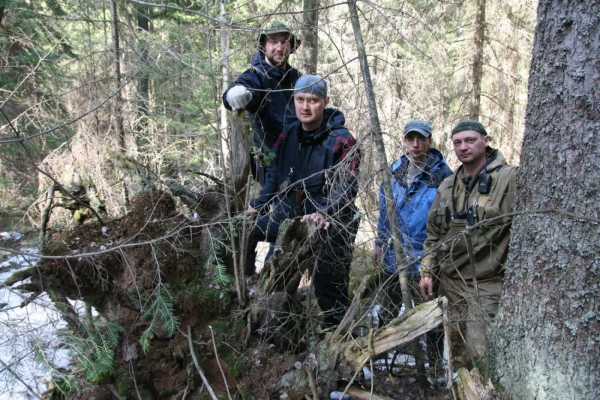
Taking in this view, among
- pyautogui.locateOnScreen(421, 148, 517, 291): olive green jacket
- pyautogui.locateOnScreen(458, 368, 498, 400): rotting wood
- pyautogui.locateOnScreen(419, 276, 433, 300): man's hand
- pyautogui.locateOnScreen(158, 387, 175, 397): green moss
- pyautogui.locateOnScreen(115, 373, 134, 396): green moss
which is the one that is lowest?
pyautogui.locateOnScreen(158, 387, 175, 397): green moss

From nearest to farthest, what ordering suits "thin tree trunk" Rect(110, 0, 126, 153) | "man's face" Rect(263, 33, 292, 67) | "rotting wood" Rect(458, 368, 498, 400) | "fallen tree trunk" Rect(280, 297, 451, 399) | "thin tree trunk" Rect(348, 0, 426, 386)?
"rotting wood" Rect(458, 368, 498, 400) → "fallen tree trunk" Rect(280, 297, 451, 399) → "thin tree trunk" Rect(348, 0, 426, 386) → "man's face" Rect(263, 33, 292, 67) → "thin tree trunk" Rect(110, 0, 126, 153)

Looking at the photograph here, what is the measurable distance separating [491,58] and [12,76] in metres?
10.8

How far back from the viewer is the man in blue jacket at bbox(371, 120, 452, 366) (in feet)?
11.1

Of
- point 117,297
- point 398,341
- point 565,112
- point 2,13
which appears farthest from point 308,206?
point 2,13

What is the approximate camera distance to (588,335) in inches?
93.0

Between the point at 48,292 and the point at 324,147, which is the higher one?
the point at 324,147

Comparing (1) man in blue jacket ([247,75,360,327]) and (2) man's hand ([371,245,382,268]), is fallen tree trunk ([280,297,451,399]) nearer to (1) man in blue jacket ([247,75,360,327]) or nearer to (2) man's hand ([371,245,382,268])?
(1) man in blue jacket ([247,75,360,327])

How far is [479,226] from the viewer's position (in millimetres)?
2928

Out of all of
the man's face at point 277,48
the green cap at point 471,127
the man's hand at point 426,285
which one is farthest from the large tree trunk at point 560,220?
the man's face at point 277,48

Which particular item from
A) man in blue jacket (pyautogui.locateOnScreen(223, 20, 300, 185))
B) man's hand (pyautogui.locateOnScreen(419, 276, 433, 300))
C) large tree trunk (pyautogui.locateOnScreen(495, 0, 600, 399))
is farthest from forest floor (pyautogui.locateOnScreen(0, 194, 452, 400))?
man in blue jacket (pyautogui.locateOnScreen(223, 20, 300, 185))

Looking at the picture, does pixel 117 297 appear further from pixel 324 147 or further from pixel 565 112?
pixel 565 112

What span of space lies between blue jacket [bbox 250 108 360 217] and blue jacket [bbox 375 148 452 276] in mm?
371

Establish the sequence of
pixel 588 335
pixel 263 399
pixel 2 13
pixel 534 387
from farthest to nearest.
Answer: pixel 2 13, pixel 263 399, pixel 534 387, pixel 588 335

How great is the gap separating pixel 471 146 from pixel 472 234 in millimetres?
728
